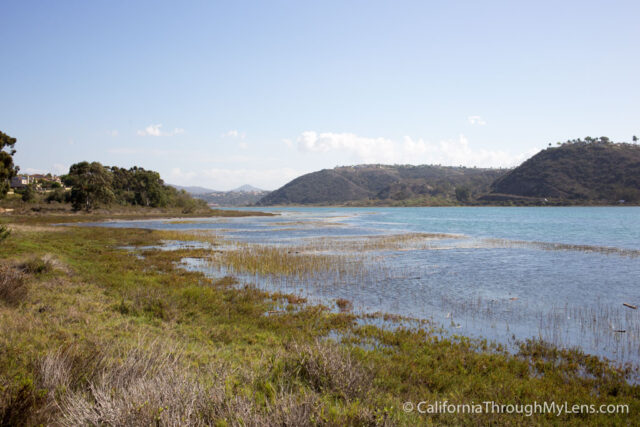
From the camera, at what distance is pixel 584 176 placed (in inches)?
6708

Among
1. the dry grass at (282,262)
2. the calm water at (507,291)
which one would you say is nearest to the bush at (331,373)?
the calm water at (507,291)

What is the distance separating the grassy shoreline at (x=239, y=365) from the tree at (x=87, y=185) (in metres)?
88.0

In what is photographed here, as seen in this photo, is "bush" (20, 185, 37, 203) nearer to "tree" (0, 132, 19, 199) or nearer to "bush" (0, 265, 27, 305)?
"tree" (0, 132, 19, 199)

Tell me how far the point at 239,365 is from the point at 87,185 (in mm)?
102544

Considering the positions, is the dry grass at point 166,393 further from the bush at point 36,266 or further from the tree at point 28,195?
the tree at point 28,195

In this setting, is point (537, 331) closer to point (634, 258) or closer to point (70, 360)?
point (70, 360)

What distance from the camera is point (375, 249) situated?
35.5 metres

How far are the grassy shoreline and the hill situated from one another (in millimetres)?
182106

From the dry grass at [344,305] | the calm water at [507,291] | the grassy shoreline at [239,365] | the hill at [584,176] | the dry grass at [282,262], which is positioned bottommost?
the calm water at [507,291]

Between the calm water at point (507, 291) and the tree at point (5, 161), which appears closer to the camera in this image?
the calm water at point (507, 291)

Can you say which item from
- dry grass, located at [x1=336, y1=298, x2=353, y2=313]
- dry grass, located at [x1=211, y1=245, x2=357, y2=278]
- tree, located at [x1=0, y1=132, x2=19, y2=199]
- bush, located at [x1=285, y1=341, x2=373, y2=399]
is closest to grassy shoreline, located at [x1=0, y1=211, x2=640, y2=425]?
bush, located at [x1=285, y1=341, x2=373, y2=399]

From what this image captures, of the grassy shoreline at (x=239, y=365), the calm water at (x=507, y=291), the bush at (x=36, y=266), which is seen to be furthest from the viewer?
the bush at (x=36, y=266)

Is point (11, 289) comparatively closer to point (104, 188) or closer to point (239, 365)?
point (239, 365)

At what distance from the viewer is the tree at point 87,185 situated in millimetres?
91938
